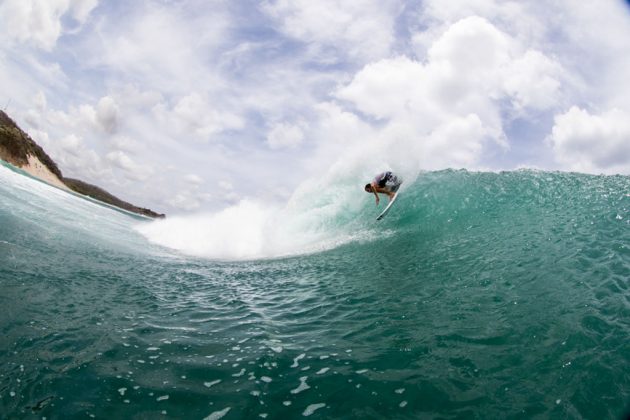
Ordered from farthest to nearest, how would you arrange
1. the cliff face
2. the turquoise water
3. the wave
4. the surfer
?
the cliff face, the surfer, the wave, the turquoise water

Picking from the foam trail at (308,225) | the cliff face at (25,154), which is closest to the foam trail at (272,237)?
the foam trail at (308,225)

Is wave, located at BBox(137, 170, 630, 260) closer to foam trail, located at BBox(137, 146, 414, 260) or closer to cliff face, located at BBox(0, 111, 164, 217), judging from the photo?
foam trail, located at BBox(137, 146, 414, 260)

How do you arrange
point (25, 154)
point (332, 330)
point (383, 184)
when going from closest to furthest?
point (332, 330)
point (383, 184)
point (25, 154)

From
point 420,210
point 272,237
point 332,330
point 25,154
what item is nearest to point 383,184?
point 420,210

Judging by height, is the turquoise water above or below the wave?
below

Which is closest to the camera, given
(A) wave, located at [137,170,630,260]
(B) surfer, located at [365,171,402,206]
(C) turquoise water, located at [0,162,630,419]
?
(C) turquoise water, located at [0,162,630,419]

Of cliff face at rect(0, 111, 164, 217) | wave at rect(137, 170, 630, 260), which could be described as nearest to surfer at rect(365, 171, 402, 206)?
wave at rect(137, 170, 630, 260)

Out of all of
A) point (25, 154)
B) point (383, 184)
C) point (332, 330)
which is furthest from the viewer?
point (25, 154)

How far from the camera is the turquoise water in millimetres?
3945

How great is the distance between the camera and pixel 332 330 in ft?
20.4

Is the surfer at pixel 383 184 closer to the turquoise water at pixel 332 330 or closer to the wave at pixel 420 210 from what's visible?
the wave at pixel 420 210

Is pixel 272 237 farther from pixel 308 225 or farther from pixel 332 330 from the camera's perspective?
pixel 332 330

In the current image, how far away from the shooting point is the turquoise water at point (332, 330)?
395 cm

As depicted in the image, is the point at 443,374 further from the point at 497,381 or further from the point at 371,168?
the point at 371,168
